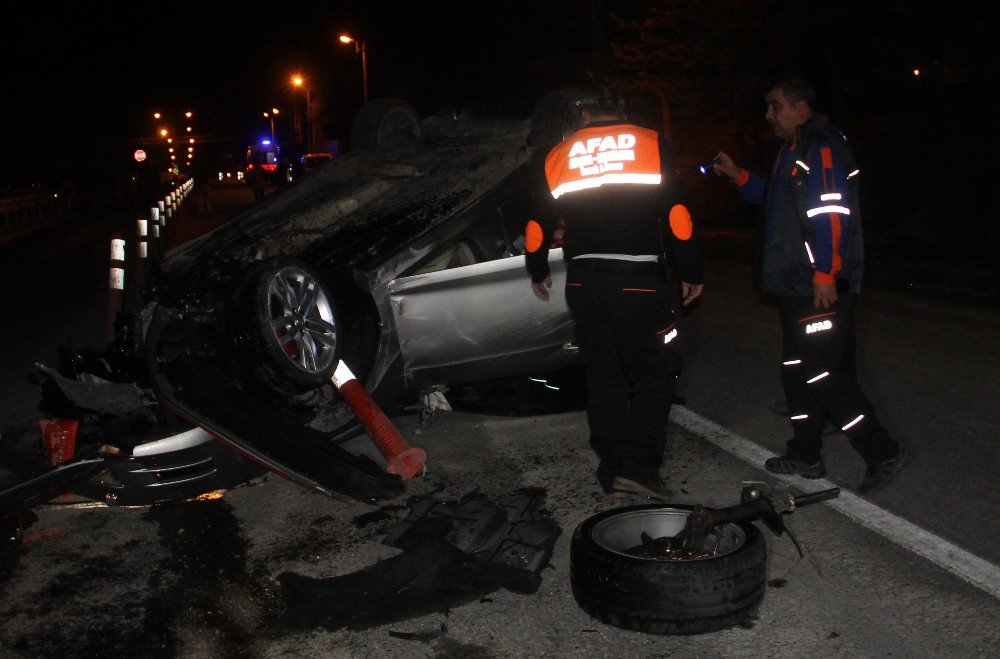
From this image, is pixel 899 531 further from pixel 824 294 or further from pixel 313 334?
pixel 313 334

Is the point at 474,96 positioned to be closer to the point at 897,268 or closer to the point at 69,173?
the point at 69,173

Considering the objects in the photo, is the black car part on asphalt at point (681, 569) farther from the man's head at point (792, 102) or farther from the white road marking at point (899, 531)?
the man's head at point (792, 102)

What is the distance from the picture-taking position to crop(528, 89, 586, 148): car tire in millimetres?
5900

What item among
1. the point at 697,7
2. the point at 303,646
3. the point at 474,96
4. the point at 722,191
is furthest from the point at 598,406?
the point at 474,96

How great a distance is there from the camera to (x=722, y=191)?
93.2ft

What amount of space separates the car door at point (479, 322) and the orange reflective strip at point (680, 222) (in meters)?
1.07

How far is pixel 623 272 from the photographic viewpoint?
14.3 feet

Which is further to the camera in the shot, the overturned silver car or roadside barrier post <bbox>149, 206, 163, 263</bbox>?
roadside barrier post <bbox>149, 206, 163, 263</bbox>

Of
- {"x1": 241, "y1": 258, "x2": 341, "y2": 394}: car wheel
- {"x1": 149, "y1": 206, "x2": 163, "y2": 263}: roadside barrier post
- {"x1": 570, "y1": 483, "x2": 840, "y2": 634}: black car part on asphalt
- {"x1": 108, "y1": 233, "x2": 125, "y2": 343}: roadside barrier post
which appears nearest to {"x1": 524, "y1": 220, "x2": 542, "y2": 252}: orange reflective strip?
{"x1": 241, "y1": 258, "x2": 341, "y2": 394}: car wheel

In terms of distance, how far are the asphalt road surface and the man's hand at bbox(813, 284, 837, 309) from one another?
878mm

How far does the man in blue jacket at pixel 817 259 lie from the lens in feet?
14.1

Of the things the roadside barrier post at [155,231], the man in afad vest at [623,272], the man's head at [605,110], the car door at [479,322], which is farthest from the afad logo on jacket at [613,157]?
the roadside barrier post at [155,231]

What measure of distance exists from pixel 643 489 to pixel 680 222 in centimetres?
121

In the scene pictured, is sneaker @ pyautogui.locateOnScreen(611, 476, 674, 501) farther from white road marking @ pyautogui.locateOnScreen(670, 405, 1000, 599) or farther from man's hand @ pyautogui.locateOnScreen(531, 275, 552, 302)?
man's hand @ pyautogui.locateOnScreen(531, 275, 552, 302)
